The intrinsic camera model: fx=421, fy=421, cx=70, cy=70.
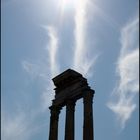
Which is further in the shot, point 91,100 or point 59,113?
point 59,113

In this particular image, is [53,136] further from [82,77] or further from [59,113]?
[82,77]

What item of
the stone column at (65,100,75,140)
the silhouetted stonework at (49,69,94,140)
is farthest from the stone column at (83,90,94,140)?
the stone column at (65,100,75,140)

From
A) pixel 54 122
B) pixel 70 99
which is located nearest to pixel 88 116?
pixel 70 99

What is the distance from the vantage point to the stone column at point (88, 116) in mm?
36656

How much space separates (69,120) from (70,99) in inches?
82.9

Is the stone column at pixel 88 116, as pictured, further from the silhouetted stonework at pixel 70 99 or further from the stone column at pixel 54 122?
the stone column at pixel 54 122

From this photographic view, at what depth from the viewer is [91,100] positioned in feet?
127

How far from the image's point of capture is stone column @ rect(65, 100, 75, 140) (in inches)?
1540

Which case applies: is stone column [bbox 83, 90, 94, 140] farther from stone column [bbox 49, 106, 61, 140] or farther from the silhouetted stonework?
stone column [bbox 49, 106, 61, 140]

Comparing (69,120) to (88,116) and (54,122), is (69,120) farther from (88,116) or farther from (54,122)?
(88,116)

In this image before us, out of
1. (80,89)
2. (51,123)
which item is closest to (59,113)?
(51,123)

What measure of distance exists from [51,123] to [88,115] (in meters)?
5.45

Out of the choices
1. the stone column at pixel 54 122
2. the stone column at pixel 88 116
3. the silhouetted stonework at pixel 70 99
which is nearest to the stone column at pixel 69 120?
the silhouetted stonework at pixel 70 99

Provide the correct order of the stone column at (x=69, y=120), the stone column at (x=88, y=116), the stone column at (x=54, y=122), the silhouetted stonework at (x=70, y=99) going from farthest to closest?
the stone column at (x=54, y=122) → the stone column at (x=69, y=120) → the silhouetted stonework at (x=70, y=99) → the stone column at (x=88, y=116)
